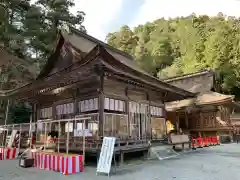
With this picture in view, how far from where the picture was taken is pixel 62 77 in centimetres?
938

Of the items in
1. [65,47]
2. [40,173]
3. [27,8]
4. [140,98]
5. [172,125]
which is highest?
[27,8]

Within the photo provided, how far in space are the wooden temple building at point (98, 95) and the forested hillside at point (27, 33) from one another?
16.4 ft

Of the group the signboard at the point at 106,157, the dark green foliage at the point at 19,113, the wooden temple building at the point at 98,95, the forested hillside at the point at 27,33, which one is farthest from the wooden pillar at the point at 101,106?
the dark green foliage at the point at 19,113

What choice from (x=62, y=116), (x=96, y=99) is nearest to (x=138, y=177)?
(x=96, y=99)

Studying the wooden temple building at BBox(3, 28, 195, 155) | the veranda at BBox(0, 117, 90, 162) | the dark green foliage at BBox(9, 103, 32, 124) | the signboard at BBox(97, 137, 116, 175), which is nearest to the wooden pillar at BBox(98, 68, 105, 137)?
the wooden temple building at BBox(3, 28, 195, 155)

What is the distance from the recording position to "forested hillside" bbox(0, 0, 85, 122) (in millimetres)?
17891

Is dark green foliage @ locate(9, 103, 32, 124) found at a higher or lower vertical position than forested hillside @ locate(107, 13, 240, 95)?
lower

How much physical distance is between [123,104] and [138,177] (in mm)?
4523

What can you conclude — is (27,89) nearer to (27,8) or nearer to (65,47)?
(65,47)

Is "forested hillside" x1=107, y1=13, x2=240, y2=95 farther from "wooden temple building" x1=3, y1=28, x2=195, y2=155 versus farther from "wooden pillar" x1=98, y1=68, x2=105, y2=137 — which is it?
"wooden pillar" x1=98, y1=68, x2=105, y2=137

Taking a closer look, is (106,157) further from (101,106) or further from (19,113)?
(19,113)

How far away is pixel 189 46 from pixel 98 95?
31024 mm

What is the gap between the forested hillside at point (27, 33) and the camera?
17891mm

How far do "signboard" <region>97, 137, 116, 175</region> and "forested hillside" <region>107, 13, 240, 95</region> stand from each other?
23.8 m
